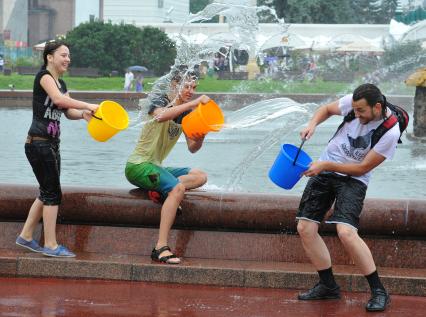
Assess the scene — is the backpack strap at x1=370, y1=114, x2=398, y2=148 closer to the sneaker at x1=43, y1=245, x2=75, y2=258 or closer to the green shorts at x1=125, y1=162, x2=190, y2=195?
the green shorts at x1=125, y1=162, x2=190, y2=195

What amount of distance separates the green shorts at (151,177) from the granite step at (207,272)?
44cm

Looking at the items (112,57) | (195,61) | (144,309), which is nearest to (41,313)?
(144,309)

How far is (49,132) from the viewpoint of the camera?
20.4 ft

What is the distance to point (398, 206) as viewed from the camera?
6.30m

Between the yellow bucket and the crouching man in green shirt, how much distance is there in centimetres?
24

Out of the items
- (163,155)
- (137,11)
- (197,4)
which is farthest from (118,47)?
(197,4)

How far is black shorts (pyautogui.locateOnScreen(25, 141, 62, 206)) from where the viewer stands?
244 inches

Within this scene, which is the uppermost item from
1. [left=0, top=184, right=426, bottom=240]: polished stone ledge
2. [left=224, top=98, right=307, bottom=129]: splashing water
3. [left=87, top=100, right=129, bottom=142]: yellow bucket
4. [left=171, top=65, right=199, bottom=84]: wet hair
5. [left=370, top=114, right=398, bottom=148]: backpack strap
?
[left=171, top=65, right=199, bottom=84]: wet hair

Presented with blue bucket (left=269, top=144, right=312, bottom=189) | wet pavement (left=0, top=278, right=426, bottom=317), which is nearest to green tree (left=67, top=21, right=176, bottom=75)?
wet pavement (left=0, top=278, right=426, bottom=317)

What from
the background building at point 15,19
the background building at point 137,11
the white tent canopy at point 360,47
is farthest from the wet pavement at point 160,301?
the background building at point 15,19

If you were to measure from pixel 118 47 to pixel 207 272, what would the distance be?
35.8m

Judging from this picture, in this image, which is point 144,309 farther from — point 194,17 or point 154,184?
point 194,17

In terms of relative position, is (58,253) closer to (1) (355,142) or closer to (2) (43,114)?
(2) (43,114)

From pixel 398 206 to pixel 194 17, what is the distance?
345 cm
